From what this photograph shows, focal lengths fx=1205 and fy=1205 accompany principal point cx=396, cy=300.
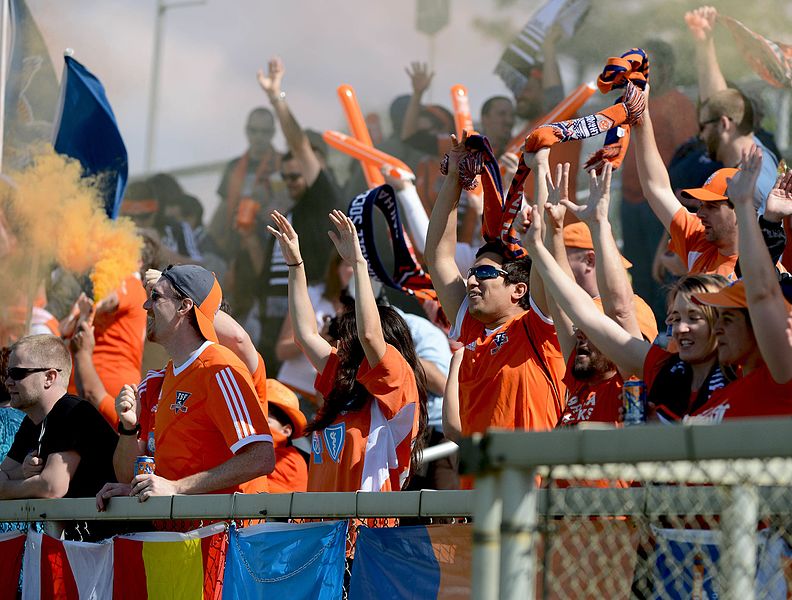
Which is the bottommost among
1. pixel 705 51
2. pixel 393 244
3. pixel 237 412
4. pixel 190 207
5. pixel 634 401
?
pixel 634 401

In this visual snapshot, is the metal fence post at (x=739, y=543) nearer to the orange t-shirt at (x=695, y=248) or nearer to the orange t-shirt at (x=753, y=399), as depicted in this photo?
the orange t-shirt at (x=753, y=399)

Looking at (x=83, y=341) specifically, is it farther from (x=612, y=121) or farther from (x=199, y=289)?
(x=612, y=121)

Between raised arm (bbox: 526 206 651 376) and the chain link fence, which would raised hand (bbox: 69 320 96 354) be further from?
the chain link fence

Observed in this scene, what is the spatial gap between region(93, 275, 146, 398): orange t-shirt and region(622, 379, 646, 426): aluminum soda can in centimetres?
422

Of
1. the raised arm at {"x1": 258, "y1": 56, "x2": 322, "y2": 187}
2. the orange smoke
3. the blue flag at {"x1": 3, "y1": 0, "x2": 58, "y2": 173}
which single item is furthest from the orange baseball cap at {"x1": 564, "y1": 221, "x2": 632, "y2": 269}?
the blue flag at {"x1": 3, "y1": 0, "x2": 58, "y2": 173}

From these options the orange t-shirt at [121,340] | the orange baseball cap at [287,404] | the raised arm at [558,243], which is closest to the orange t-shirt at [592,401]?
the raised arm at [558,243]

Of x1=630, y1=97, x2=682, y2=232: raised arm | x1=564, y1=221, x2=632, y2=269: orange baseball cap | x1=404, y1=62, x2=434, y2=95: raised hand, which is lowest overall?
x1=564, y1=221, x2=632, y2=269: orange baseball cap

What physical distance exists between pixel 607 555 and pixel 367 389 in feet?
7.04

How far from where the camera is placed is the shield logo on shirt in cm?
504

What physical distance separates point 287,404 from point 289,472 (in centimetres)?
35

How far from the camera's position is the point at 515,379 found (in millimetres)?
4824

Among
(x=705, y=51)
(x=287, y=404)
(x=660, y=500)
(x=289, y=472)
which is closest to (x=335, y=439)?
(x=289, y=472)

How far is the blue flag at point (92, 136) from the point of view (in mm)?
8391

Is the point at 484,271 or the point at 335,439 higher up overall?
the point at 484,271
